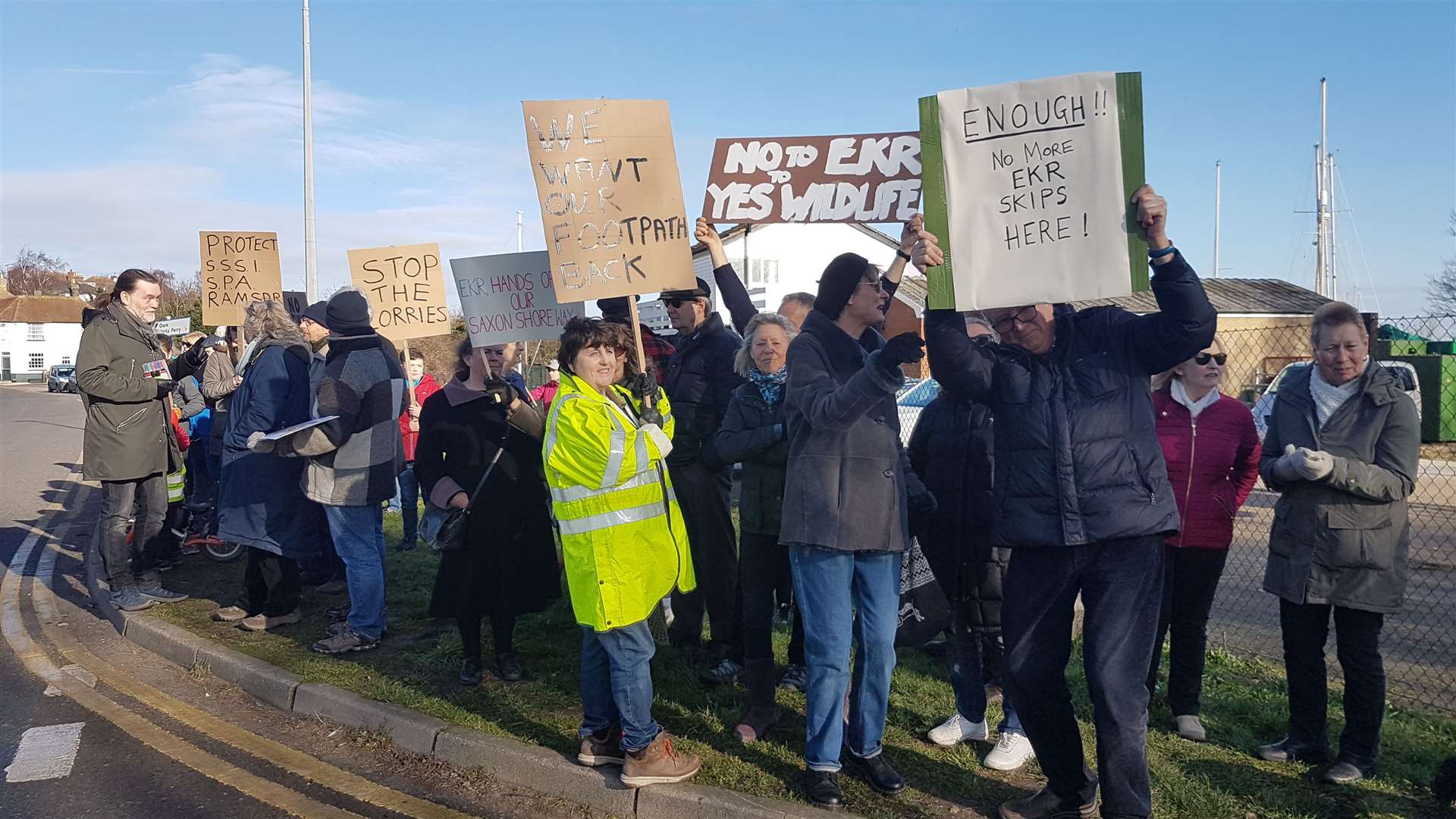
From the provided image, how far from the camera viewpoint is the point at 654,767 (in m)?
4.10

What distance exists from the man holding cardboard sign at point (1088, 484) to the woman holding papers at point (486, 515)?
2689 millimetres

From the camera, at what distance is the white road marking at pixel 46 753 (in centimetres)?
459

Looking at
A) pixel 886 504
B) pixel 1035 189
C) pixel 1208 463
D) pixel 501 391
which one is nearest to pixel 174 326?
pixel 501 391

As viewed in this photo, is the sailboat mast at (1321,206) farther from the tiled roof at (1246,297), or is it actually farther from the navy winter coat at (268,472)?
the navy winter coat at (268,472)

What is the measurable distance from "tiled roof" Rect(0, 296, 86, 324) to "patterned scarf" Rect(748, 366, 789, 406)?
339 ft

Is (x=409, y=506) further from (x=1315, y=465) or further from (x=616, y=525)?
(x=1315, y=465)

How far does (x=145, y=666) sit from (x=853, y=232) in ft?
127

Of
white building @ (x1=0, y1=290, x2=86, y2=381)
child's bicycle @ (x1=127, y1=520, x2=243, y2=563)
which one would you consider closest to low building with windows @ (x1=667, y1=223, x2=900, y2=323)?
child's bicycle @ (x1=127, y1=520, x2=243, y2=563)

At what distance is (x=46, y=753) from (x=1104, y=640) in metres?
4.85

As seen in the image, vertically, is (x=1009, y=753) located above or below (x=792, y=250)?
below

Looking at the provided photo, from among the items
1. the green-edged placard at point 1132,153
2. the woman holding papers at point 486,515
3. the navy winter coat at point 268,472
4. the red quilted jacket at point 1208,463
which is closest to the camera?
the green-edged placard at point 1132,153

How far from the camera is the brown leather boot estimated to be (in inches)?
161

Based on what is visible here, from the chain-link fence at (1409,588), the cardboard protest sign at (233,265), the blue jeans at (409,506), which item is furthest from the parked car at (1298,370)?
the cardboard protest sign at (233,265)

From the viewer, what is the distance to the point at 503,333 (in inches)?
249
